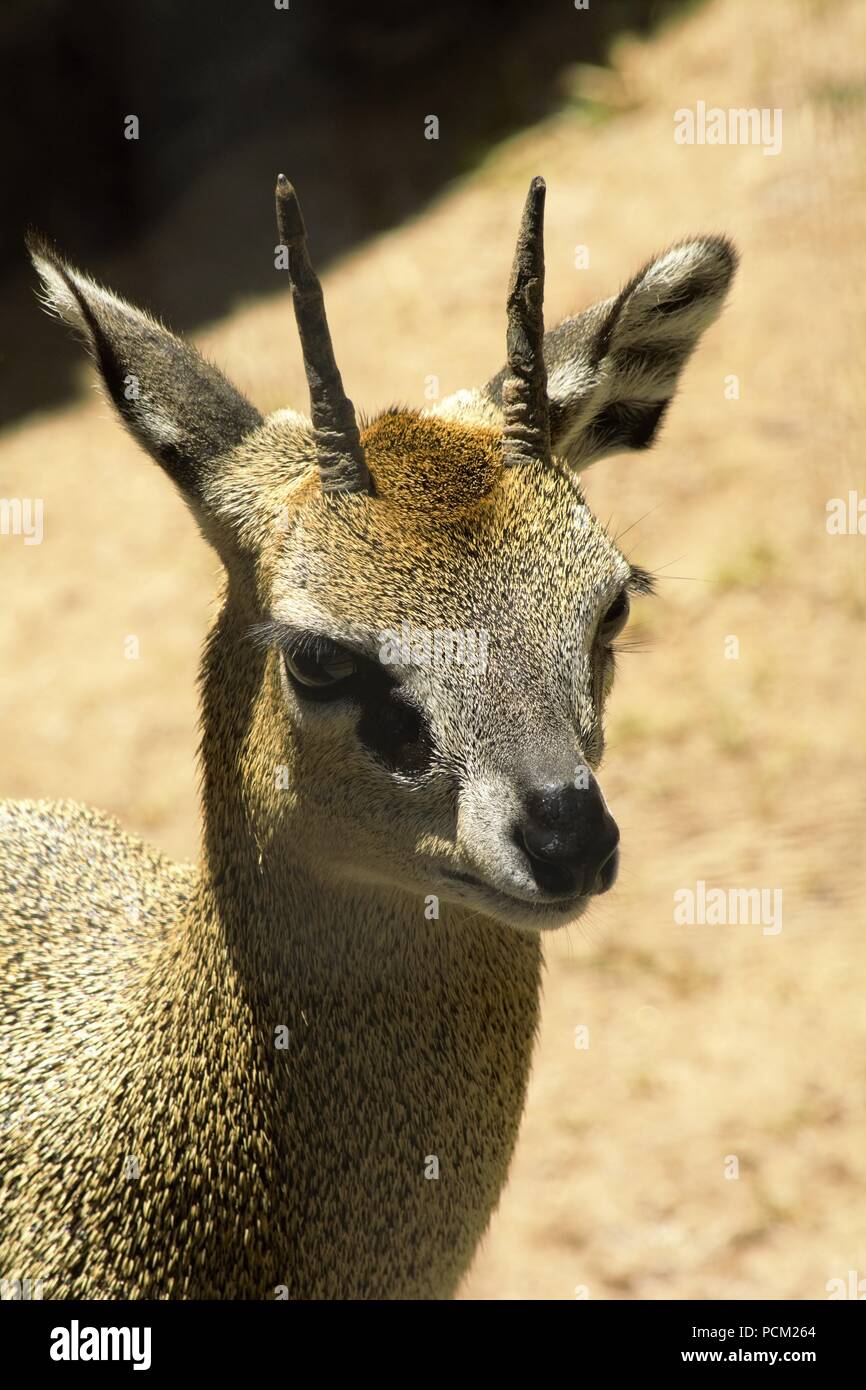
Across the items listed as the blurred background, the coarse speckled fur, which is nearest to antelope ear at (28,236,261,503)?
the coarse speckled fur

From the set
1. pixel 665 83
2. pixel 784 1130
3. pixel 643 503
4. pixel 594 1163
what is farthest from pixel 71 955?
pixel 665 83

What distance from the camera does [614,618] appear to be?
3363 mm

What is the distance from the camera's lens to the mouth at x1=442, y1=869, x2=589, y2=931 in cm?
296

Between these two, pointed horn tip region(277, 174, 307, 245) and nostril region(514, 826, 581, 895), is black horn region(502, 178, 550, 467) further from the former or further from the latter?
nostril region(514, 826, 581, 895)

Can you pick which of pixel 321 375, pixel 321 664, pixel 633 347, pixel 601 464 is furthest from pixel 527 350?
pixel 601 464

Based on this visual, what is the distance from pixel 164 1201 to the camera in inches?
137

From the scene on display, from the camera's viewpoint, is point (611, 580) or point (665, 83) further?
point (665, 83)

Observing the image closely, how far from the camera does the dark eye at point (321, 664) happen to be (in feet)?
10.2

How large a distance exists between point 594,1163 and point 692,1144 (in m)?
0.40

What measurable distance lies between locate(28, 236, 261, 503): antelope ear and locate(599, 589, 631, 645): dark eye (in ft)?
3.36

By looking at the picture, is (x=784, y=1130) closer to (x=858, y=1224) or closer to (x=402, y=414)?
(x=858, y=1224)

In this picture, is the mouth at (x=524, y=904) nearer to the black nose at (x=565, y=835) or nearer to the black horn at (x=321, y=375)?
the black nose at (x=565, y=835)

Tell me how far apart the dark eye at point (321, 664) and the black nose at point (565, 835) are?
1.69 ft

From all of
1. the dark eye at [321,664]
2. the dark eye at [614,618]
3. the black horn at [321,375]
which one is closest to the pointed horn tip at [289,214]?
the black horn at [321,375]
